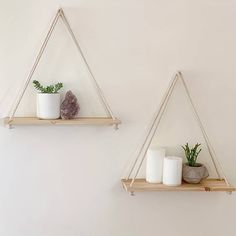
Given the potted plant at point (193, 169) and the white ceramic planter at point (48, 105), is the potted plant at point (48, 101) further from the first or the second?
the potted plant at point (193, 169)

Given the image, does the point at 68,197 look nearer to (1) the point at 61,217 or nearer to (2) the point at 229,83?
(1) the point at 61,217

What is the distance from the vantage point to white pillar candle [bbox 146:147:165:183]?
1430 millimetres

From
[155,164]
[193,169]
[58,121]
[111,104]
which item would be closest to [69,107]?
[58,121]

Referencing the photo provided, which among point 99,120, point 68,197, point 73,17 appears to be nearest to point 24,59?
point 73,17

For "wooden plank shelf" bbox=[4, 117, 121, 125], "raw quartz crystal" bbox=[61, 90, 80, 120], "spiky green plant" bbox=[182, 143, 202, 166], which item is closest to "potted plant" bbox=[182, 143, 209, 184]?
"spiky green plant" bbox=[182, 143, 202, 166]

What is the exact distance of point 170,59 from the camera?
1.46 meters

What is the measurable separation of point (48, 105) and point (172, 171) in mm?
457

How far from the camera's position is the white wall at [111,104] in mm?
1393

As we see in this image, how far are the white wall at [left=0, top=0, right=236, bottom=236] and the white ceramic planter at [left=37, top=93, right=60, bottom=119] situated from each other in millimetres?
65

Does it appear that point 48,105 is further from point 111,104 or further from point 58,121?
point 111,104

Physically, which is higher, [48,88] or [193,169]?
[48,88]

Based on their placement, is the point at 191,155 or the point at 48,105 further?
the point at 191,155

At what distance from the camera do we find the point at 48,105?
1.34m

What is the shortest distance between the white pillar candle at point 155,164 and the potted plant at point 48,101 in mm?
339
